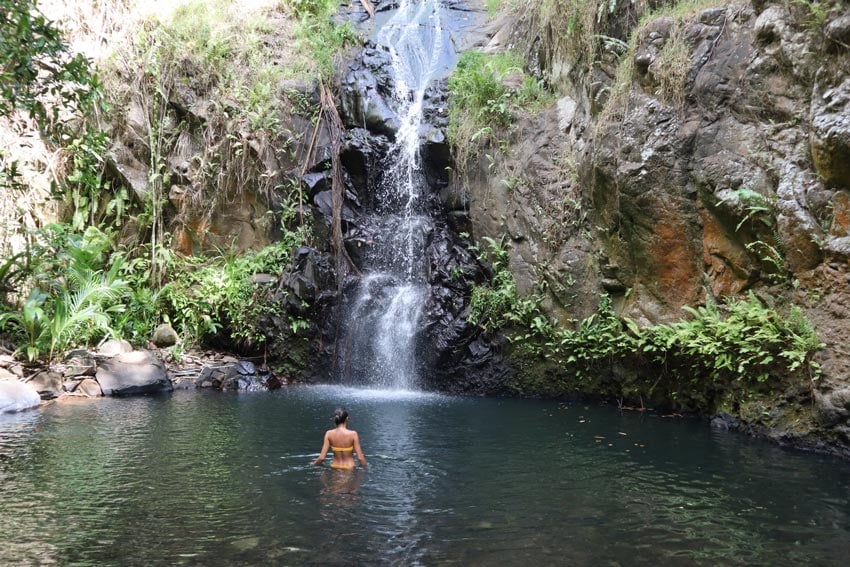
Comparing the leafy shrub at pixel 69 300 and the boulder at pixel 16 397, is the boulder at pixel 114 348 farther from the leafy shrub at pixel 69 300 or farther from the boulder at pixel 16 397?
the boulder at pixel 16 397

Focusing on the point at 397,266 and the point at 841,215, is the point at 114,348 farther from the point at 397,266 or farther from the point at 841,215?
the point at 841,215

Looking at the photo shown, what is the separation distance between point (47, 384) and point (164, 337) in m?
2.65

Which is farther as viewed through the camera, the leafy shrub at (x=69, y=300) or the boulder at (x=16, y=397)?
the leafy shrub at (x=69, y=300)

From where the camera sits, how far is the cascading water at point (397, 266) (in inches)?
496

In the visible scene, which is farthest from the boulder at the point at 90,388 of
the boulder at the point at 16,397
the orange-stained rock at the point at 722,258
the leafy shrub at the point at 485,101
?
the orange-stained rock at the point at 722,258

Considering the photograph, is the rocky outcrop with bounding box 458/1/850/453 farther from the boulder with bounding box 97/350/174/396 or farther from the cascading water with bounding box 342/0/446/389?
the boulder with bounding box 97/350/174/396

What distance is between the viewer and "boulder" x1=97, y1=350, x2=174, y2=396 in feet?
36.5

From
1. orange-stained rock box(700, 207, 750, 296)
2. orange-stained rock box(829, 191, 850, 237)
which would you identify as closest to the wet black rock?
orange-stained rock box(700, 207, 750, 296)

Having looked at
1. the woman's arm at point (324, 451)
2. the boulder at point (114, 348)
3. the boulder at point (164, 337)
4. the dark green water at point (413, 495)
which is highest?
the boulder at point (164, 337)

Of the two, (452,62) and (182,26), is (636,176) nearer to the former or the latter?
(452,62)

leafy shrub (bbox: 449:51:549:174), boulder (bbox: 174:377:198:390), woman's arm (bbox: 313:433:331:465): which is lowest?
woman's arm (bbox: 313:433:331:465)

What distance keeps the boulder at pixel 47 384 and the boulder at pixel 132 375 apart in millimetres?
645

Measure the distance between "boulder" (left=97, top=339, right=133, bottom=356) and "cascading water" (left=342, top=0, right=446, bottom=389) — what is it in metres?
4.35

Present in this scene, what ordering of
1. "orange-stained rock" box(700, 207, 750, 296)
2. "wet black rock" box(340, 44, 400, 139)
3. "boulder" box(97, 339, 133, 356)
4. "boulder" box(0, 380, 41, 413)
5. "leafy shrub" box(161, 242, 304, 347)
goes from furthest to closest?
"wet black rock" box(340, 44, 400, 139) → "leafy shrub" box(161, 242, 304, 347) → "boulder" box(97, 339, 133, 356) → "boulder" box(0, 380, 41, 413) → "orange-stained rock" box(700, 207, 750, 296)
